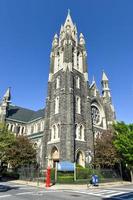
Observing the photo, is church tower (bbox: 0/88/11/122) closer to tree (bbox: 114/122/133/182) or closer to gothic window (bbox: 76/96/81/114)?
gothic window (bbox: 76/96/81/114)

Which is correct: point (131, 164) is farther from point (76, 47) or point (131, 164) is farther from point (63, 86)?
point (76, 47)

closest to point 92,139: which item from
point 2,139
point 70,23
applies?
point 2,139

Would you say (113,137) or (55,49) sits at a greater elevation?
(55,49)

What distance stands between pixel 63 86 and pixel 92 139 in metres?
11.6

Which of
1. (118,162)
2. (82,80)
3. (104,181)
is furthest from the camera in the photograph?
(82,80)

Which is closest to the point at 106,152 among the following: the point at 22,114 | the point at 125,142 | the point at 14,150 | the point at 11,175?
the point at 125,142

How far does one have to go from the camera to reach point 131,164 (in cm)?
3234

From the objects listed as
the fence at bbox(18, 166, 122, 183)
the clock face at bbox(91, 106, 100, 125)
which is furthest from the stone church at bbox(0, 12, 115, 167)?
the fence at bbox(18, 166, 122, 183)

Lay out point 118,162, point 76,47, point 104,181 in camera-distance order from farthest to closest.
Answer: point 76,47 < point 118,162 < point 104,181

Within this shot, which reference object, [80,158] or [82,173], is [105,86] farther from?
[82,173]

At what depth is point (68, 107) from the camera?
3631 cm

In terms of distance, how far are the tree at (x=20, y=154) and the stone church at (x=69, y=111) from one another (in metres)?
2.33

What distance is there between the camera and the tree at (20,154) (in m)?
34.4

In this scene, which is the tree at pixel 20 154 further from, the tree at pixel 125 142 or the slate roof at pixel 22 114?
the slate roof at pixel 22 114
